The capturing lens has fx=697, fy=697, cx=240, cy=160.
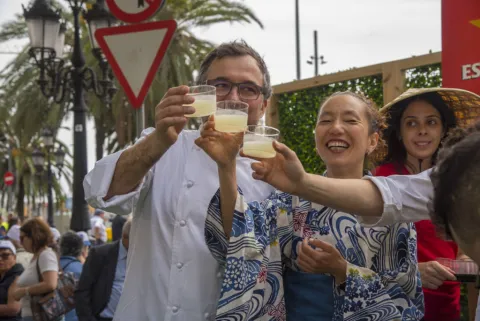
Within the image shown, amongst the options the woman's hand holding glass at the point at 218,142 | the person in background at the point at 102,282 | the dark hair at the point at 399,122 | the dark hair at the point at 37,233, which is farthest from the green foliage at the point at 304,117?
the woman's hand holding glass at the point at 218,142

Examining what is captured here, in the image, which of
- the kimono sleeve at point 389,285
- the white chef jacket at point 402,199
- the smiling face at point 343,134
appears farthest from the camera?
the smiling face at point 343,134

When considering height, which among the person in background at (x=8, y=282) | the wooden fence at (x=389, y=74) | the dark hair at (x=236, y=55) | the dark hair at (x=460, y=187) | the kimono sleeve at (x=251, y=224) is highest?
the wooden fence at (x=389, y=74)

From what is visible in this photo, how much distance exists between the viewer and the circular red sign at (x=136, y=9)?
4887 millimetres

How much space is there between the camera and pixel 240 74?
9.89 ft

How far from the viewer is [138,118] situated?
4828 mm

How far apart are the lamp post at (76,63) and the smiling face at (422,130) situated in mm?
7062

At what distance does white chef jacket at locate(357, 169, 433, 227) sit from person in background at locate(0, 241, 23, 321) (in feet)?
20.6

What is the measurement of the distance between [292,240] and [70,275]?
533 centimetres

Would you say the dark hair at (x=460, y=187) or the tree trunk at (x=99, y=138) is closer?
the dark hair at (x=460, y=187)

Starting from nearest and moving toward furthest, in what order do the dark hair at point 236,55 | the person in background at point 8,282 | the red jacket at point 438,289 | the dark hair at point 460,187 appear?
1. the dark hair at point 460,187
2. the dark hair at point 236,55
3. the red jacket at point 438,289
4. the person in background at point 8,282

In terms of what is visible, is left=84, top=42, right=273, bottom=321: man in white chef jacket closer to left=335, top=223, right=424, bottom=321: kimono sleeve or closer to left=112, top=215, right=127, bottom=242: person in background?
left=335, top=223, right=424, bottom=321: kimono sleeve

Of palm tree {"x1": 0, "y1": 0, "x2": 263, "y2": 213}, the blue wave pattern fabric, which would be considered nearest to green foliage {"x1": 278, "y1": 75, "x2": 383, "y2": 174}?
the blue wave pattern fabric

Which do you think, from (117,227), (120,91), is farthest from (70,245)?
(120,91)

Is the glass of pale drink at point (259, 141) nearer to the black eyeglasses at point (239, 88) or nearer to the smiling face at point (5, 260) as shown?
the black eyeglasses at point (239, 88)
